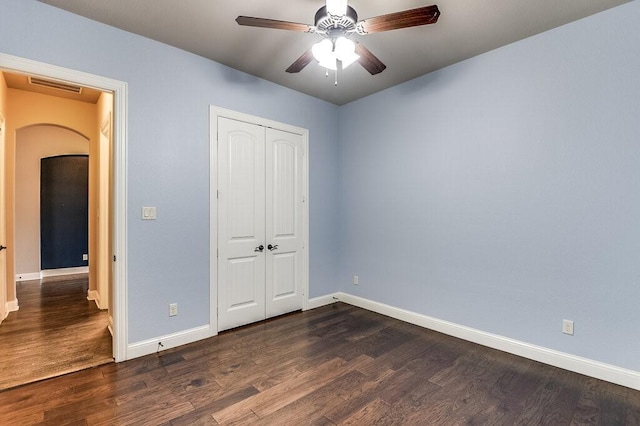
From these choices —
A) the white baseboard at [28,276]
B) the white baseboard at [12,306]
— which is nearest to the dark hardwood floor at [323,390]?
the white baseboard at [12,306]

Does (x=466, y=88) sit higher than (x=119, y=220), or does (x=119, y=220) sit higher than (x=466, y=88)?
(x=466, y=88)

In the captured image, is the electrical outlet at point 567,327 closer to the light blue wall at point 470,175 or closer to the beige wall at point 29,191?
the light blue wall at point 470,175

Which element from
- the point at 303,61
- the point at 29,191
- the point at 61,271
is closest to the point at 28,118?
the point at 29,191

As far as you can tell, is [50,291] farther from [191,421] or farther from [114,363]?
[191,421]

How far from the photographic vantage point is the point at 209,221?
125 inches

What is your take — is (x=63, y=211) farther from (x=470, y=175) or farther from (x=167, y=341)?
(x=470, y=175)

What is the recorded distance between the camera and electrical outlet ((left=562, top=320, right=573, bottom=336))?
2516 mm

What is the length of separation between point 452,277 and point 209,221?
2652 mm

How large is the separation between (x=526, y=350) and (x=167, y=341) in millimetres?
3307

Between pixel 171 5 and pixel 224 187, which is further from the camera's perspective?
pixel 224 187

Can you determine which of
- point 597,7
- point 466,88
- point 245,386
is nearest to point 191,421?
point 245,386

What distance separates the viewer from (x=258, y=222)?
3.59 m

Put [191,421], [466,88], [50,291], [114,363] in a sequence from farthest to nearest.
Result: 1. [50,291]
2. [466,88]
3. [114,363]
4. [191,421]

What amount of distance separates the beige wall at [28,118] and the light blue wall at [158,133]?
2.30 meters
